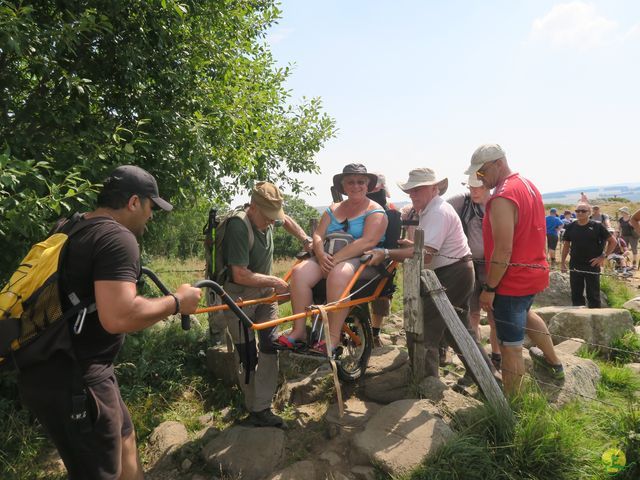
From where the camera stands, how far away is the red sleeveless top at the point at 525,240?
11.4 ft

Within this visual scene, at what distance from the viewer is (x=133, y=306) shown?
2.10 metres

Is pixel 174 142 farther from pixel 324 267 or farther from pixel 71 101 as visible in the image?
pixel 324 267

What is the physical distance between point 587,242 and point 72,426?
7831 millimetres

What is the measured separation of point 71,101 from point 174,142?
3.27 ft

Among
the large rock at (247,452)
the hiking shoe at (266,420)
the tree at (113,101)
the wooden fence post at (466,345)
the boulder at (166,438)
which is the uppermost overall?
the tree at (113,101)

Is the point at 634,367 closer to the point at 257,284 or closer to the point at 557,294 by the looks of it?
the point at 557,294

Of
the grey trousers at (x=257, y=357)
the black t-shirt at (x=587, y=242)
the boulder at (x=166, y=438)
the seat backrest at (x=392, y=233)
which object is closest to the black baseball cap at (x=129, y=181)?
the grey trousers at (x=257, y=357)

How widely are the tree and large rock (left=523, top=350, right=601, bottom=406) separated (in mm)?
3955

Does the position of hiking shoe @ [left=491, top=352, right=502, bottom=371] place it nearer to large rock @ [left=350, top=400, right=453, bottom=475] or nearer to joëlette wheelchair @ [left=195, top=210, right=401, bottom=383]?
joëlette wheelchair @ [left=195, top=210, right=401, bottom=383]

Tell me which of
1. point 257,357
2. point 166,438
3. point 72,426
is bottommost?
point 166,438

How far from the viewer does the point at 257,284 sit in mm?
3922

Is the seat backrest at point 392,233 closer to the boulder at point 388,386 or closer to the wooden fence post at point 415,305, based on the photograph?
the wooden fence post at point 415,305

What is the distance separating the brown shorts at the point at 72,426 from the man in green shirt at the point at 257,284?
5.00 feet

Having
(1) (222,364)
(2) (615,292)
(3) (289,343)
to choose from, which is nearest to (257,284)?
(3) (289,343)
